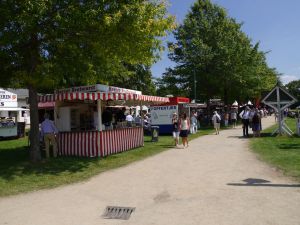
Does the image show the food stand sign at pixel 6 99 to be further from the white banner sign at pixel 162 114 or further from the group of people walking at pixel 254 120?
the group of people walking at pixel 254 120

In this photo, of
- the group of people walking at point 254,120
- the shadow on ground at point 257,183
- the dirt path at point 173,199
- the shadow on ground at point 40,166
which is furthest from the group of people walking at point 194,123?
the shadow on ground at point 257,183

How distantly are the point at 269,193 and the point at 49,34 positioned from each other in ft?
29.3

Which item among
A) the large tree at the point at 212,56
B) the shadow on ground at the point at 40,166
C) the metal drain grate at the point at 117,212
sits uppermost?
the large tree at the point at 212,56

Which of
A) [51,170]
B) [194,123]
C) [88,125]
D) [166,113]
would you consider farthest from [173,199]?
[194,123]

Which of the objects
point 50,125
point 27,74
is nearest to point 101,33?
point 27,74

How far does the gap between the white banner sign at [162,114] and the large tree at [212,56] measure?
12574 millimetres

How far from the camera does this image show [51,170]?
41.1 ft

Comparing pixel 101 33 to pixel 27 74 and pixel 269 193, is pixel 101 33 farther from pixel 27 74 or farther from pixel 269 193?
pixel 269 193

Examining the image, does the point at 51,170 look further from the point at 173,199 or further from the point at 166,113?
the point at 166,113

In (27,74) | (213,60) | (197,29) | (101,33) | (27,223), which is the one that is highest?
(197,29)

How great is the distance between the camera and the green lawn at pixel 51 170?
1040 cm

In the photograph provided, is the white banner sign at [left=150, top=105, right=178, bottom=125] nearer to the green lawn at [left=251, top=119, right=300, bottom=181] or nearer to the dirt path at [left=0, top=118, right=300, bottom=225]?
the green lawn at [left=251, top=119, right=300, bottom=181]

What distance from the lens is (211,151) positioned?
16.7 metres

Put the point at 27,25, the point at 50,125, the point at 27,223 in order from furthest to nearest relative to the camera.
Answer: the point at 50,125, the point at 27,25, the point at 27,223
